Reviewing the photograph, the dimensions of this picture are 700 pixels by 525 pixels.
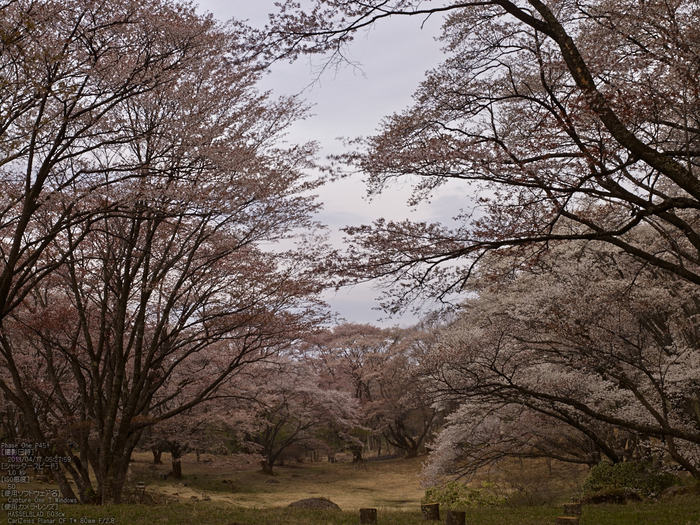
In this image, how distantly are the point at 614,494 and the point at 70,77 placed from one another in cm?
1227

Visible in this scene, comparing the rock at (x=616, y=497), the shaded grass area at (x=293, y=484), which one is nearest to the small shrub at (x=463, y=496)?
the rock at (x=616, y=497)

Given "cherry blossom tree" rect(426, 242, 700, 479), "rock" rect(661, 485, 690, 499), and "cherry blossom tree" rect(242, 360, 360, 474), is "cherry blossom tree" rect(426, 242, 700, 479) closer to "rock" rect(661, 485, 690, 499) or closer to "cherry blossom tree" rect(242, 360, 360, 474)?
"rock" rect(661, 485, 690, 499)

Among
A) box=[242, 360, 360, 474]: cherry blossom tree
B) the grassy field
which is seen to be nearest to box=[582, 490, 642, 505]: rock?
the grassy field

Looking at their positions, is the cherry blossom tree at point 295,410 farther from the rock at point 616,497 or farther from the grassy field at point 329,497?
the rock at point 616,497

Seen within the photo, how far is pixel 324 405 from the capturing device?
27156mm

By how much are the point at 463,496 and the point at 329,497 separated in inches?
350

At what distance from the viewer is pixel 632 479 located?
11211 millimetres

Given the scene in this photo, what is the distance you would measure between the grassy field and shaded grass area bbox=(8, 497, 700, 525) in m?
0.01

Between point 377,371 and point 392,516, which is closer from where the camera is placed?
point 392,516

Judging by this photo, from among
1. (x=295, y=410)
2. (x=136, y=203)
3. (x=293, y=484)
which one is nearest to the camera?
(x=136, y=203)

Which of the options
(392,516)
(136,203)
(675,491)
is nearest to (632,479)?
A: (675,491)

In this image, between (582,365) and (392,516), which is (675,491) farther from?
(392,516)

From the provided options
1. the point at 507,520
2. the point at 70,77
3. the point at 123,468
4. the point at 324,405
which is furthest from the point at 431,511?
the point at 324,405

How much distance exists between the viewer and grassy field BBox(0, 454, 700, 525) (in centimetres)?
773
